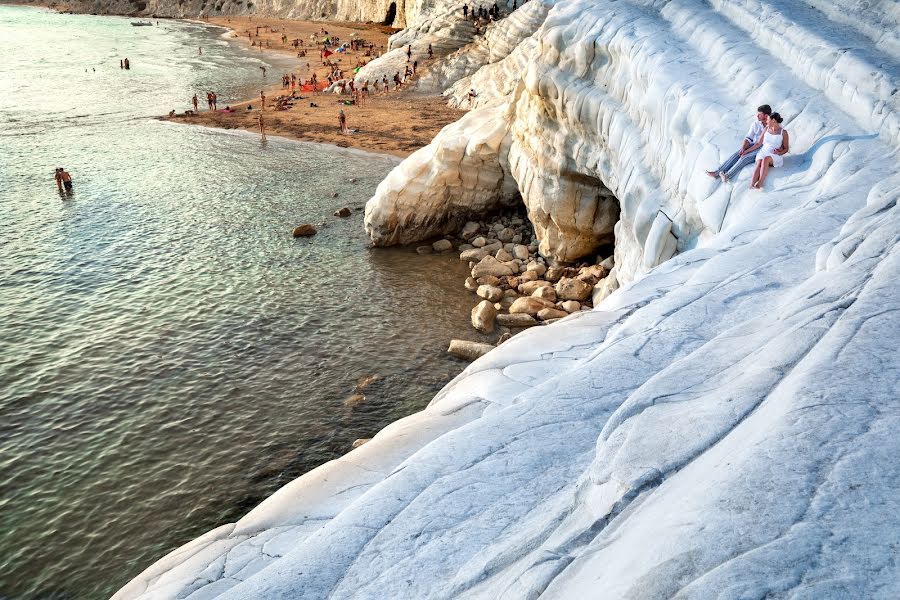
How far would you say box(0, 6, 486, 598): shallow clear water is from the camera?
41.9 feet

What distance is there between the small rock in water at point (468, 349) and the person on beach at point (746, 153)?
7442 mm

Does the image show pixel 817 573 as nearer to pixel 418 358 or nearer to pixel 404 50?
pixel 418 358

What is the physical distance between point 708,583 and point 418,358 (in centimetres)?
1366

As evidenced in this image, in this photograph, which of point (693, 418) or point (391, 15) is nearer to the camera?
point (693, 418)

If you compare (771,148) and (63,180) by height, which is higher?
(771,148)

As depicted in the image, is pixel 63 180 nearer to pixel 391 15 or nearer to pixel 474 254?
pixel 474 254

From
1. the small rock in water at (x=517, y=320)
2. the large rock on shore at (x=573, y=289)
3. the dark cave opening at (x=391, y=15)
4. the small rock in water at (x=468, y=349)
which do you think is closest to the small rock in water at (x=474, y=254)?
the large rock on shore at (x=573, y=289)

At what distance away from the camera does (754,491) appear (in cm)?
432

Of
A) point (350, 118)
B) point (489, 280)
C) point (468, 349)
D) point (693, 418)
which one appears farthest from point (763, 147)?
point (350, 118)

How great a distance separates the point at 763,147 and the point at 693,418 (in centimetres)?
656

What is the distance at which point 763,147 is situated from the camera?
10.6 metres

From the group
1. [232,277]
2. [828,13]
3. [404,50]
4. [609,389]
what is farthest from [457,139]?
[404,50]

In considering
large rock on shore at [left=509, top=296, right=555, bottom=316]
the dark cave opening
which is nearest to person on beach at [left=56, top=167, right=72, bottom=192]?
large rock on shore at [left=509, top=296, right=555, bottom=316]

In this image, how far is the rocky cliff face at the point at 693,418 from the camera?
4.17 meters
